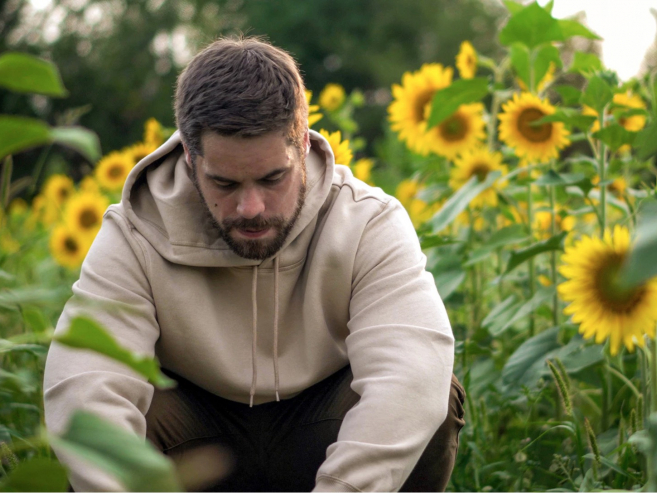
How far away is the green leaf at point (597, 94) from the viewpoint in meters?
1.99

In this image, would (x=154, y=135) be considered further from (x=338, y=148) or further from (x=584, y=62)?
(x=584, y=62)

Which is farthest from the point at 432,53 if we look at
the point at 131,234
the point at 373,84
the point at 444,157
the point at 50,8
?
the point at 131,234

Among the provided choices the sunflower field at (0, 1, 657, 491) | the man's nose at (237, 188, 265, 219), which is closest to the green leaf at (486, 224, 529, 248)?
the sunflower field at (0, 1, 657, 491)

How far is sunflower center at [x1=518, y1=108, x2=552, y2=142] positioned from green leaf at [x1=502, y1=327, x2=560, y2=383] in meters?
0.69

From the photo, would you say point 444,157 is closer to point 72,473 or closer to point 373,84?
point 72,473

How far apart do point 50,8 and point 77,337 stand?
14.4 meters

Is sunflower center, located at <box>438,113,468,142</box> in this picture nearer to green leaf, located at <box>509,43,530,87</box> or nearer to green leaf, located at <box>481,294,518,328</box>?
green leaf, located at <box>509,43,530,87</box>

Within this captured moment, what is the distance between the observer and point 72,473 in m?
1.41

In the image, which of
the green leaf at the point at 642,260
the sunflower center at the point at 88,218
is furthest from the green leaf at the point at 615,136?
the sunflower center at the point at 88,218

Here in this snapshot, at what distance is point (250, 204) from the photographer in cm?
173

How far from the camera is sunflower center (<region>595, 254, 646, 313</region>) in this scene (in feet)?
5.51

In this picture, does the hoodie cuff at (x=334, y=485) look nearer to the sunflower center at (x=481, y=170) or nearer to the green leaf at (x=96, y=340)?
the green leaf at (x=96, y=340)

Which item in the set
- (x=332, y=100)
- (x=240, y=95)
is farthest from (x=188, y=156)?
(x=332, y=100)

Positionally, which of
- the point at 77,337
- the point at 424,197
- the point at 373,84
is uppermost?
the point at 77,337
